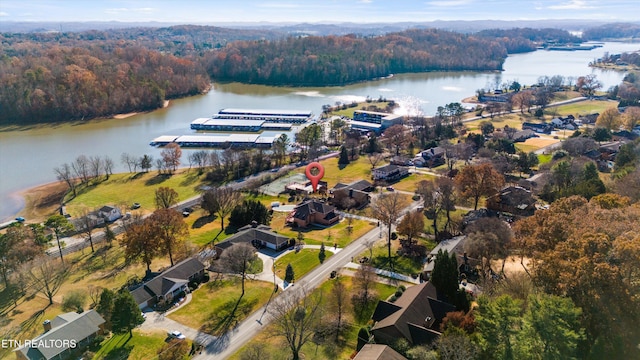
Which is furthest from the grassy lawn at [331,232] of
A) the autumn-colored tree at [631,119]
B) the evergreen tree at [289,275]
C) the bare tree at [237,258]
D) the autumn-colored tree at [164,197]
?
the autumn-colored tree at [631,119]

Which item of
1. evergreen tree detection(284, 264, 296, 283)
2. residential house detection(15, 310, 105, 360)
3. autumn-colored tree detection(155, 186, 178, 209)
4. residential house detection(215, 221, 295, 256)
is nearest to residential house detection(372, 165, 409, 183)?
residential house detection(215, 221, 295, 256)

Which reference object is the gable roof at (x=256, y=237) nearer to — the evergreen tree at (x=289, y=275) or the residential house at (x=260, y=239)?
the residential house at (x=260, y=239)

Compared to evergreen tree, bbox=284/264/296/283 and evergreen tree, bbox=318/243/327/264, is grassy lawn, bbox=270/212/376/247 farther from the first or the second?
evergreen tree, bbox=284/264/296/283

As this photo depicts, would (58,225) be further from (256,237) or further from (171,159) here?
(171,159)

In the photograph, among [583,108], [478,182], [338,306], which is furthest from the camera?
[583,108]

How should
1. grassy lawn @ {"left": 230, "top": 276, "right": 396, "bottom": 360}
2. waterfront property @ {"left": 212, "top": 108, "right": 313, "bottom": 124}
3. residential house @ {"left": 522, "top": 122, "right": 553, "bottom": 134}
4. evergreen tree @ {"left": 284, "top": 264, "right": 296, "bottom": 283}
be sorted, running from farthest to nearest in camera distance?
waterfront property @ {"left": 212, "top": 108, "right": 313, "bottom": 124} → residential house @ {"left": 522, "top": 122, "right": 553, "bottom": 134} → evergreen tree @ {"left": 284, "top": 264, "right": 296, "bottom": 283} → grassy lawn @ {"left": 230, "top": 276, "right": 396, "bottom": 360}

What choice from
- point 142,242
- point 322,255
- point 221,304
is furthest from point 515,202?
point 142,242
